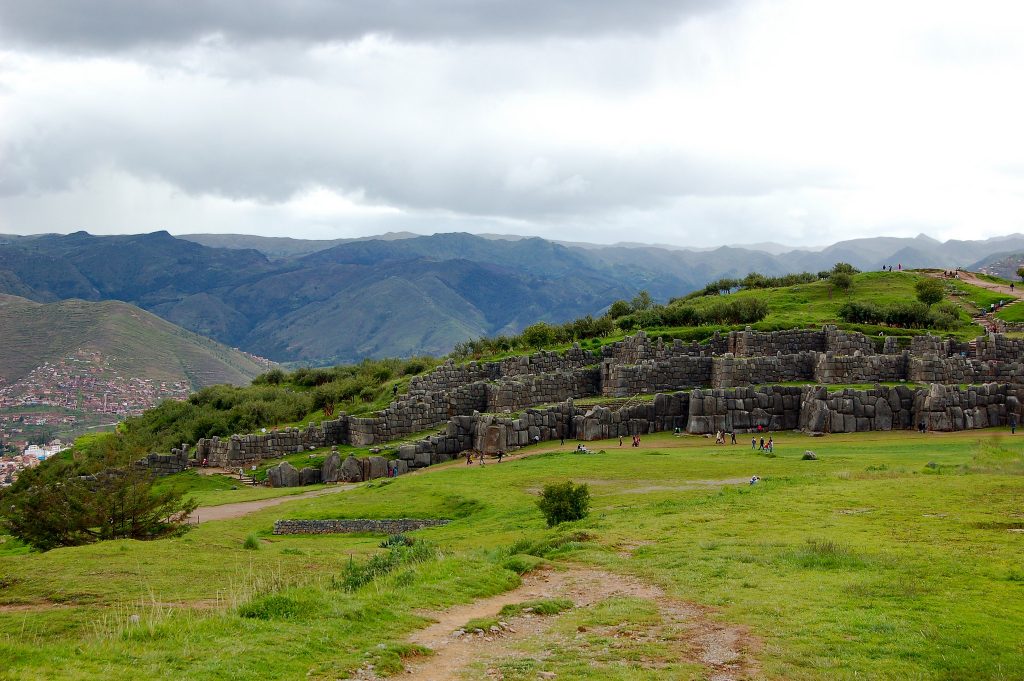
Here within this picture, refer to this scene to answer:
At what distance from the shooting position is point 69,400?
9256cm

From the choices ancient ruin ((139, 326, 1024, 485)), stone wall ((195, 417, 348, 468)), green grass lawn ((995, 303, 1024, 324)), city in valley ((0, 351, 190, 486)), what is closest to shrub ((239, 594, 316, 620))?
ancient ruin ((139, 326, 1024, 485))

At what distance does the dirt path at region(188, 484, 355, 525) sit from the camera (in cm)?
2755

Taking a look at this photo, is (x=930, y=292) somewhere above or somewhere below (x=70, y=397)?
above

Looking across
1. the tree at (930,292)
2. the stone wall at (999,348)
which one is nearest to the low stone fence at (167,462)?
the stone wall at (999,348)

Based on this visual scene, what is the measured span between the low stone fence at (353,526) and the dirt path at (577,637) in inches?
381

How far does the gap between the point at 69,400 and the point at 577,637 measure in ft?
307

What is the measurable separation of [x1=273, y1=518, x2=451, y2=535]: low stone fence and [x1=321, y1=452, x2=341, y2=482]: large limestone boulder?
10.5 meters

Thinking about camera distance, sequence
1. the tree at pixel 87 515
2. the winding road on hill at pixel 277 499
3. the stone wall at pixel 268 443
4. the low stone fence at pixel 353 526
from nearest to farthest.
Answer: the tree at pixel 87 515
the low stone fence at pixel 353 526
the winding road on hill at pixel 277 499
the stone wall at pixel 268 443

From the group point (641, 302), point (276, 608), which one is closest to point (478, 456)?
point (276, 608)

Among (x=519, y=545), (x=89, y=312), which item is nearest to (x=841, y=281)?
(x=519, y=545)

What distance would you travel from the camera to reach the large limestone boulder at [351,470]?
35000 millimetres

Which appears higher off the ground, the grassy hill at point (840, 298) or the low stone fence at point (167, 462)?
the grassy hill at point (840, 298)

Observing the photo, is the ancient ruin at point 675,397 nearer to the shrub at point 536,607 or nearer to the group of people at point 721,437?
the group of people at point 721,437

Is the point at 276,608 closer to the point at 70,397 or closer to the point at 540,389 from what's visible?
the point at 540,389
